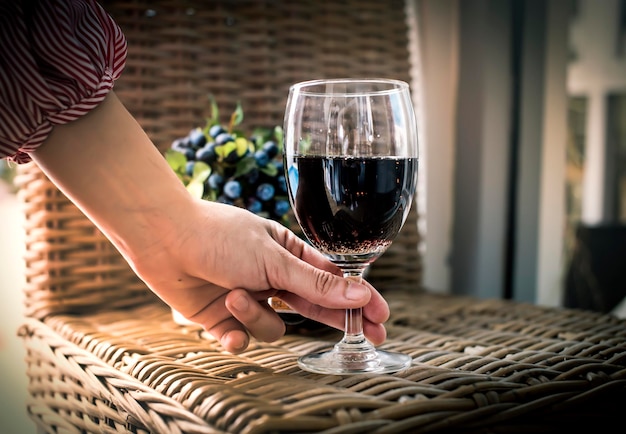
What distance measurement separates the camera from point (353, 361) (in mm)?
780

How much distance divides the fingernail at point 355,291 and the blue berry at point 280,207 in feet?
0.91

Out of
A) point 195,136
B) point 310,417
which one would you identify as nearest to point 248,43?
point 195,136

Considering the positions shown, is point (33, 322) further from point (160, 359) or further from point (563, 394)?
point (563, 394)

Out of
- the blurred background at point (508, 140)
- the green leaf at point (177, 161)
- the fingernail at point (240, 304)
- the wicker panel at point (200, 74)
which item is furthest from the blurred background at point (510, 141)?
the fingernail at point (240, 304)

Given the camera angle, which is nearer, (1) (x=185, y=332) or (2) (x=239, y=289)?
(2) (x=239, y=289)

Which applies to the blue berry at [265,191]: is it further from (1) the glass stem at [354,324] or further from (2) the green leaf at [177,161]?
(1) the glass stem at [354,324]

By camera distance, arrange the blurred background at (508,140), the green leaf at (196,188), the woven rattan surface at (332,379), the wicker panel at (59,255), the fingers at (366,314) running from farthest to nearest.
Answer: the blurred background at (508,140), the wicker panel at (59,255), the green leaf at (196,188), the fingers at (366,314), the woven rattan surface at (332,379)

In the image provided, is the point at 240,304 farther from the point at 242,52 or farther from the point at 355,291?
the point at 242,52

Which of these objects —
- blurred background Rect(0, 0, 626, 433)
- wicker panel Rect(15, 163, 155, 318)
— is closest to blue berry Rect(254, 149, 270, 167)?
wicker panel Rect(15, 163, 155, 318)

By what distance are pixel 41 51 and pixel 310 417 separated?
456mm

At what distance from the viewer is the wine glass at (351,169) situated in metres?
0.73

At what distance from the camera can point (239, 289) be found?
2.69 feet

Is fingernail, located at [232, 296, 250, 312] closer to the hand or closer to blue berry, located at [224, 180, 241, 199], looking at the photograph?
the hand

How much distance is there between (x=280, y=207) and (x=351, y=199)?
312mm
